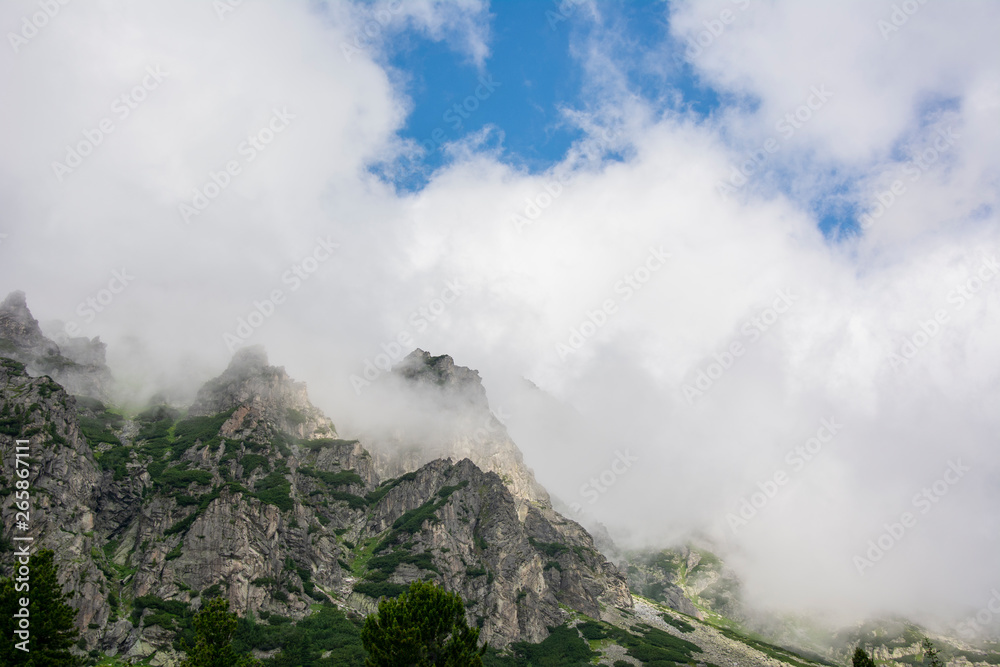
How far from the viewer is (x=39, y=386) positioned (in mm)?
178125

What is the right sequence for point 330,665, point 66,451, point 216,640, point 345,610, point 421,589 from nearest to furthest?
point 421,589
point 216,640
point 330,665
point 66,451
point 345,610

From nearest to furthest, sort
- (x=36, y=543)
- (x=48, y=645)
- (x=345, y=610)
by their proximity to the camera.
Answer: (x=48, y=645)
(x=36, y=543)
(x=345, y=610)

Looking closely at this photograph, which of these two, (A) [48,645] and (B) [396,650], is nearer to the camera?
(B) [396,650]

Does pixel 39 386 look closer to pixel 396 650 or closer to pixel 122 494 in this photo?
pixel 122 494

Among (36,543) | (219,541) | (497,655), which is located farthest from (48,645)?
(497,655)

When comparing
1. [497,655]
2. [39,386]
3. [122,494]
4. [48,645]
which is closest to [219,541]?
[122,494]

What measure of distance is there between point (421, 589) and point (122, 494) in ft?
582

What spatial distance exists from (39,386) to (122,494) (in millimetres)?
43171

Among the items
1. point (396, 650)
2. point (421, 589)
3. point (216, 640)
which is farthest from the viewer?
point (216, 640)

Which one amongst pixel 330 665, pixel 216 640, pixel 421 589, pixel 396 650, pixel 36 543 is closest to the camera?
pixel 396 650

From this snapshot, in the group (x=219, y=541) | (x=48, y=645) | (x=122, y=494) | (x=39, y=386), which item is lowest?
(x=48, y=645)

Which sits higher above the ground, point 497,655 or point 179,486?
point 179,486

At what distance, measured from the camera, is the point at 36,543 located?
14012cm

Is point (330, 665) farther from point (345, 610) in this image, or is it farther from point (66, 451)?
point (66, 451)
